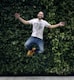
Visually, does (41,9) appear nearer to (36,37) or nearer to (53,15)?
(53,15)

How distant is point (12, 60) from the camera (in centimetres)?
1224

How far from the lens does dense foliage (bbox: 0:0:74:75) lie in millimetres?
12188

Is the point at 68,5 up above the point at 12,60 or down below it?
above

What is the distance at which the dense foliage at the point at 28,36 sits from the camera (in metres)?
12.2

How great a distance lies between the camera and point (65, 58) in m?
12.3

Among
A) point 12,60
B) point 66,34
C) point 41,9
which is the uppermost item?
point 41,9

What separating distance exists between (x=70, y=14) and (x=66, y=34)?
63 cm

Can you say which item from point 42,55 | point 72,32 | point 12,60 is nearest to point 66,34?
point 72,32

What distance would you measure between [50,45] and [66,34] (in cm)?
60

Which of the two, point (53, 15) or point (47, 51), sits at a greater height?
point (53, 15)

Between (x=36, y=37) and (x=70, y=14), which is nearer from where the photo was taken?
(x=36, y=37)

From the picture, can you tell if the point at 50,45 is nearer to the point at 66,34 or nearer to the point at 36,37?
the point at 66,34

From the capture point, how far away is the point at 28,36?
480 inches

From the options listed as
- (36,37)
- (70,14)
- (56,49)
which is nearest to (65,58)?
(56,49)
